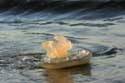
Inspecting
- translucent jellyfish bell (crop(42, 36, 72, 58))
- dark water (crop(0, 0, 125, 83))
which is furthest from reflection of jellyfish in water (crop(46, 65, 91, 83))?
translucent jellyfish bell (crop(42, 36, 72, 58))

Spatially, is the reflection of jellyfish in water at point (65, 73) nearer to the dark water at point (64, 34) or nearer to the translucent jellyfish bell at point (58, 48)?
the dark water at point (64, 34)

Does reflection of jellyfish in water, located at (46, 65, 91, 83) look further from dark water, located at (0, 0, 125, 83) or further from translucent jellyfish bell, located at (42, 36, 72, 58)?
translucent jellyfish bell, located at (42, 36, 72, 58)

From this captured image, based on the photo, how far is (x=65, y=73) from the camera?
5891mm

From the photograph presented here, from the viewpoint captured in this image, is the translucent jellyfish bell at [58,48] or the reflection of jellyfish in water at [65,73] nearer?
the reflection of jellyfish in water at [65,73]

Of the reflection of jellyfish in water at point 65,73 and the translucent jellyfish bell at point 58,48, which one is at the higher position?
the translucent jellyfish bell at point 58,48

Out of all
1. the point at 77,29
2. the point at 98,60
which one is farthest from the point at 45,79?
the point at 77,29

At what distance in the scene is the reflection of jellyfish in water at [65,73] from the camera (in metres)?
5.67

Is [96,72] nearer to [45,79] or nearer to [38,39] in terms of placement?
[45,79]

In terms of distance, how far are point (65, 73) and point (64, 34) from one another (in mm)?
2373

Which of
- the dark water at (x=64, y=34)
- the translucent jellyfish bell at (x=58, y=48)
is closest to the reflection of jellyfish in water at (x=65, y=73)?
the dark water at (x=64, y=34)

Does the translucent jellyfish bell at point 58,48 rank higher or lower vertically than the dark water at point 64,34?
higher

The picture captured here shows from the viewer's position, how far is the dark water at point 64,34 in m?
5.83

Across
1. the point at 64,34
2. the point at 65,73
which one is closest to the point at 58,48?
the point at 65,73

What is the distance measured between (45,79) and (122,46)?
64.4 inches
